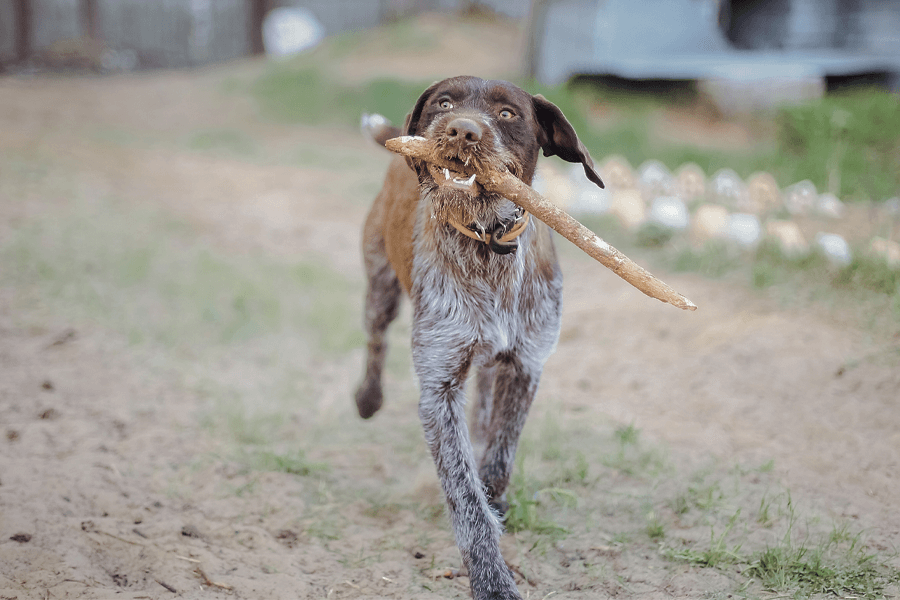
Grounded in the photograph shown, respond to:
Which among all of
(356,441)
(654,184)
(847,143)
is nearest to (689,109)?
(847,143)

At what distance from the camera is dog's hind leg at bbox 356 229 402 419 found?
12.7ft

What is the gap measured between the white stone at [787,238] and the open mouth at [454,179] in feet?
13.4

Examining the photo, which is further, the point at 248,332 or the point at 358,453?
the point at 248,332

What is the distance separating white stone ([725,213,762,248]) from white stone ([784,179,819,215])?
135 cm

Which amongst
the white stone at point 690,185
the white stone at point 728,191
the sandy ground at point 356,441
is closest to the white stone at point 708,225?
the sandy ground at point 356,441

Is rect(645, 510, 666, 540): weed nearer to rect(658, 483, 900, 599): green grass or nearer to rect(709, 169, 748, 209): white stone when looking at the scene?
rect(658, 483, 900, 599): green grass

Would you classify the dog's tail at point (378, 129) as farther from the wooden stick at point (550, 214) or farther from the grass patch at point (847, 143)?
the grass patch at point (847, 143)

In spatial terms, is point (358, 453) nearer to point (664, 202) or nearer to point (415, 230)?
point (415, 230)

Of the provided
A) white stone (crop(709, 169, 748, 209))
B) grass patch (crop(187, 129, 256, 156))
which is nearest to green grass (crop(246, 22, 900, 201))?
white stone (crop(709, 169, 748, 209))

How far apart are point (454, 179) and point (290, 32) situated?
16.9m

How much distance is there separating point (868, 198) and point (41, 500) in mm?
8009

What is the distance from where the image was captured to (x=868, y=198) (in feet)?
25.3

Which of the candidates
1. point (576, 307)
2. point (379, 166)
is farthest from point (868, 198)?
point (379, 166)

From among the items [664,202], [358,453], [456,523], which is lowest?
[358,453]
